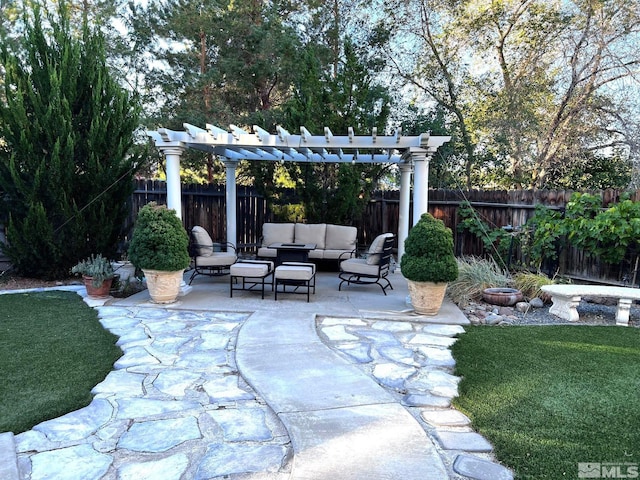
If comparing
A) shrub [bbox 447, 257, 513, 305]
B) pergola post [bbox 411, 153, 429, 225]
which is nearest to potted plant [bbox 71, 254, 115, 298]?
pergola post [bbox 411, 153, 429, 225]

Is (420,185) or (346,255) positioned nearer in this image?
(420,185)

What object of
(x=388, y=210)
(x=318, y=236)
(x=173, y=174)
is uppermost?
(x=173, y=174)

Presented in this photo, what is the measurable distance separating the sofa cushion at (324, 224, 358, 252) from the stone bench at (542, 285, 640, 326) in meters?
3.65

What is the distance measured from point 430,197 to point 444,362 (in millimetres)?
6539

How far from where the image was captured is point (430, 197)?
976 centimetres

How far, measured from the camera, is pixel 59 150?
6.72 meters

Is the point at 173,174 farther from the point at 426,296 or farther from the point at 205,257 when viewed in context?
the point at 426,296

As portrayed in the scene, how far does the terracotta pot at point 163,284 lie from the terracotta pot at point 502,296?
423 cm

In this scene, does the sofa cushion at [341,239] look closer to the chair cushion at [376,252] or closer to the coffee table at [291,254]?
the coffee table at [291,254]

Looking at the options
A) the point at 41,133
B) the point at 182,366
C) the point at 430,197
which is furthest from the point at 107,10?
the point at 182,366

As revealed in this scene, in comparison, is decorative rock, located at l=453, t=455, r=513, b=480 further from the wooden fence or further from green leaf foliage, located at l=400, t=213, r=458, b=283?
the wooden fence

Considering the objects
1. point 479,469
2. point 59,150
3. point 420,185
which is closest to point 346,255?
point 420,185

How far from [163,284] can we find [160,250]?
0.49m
